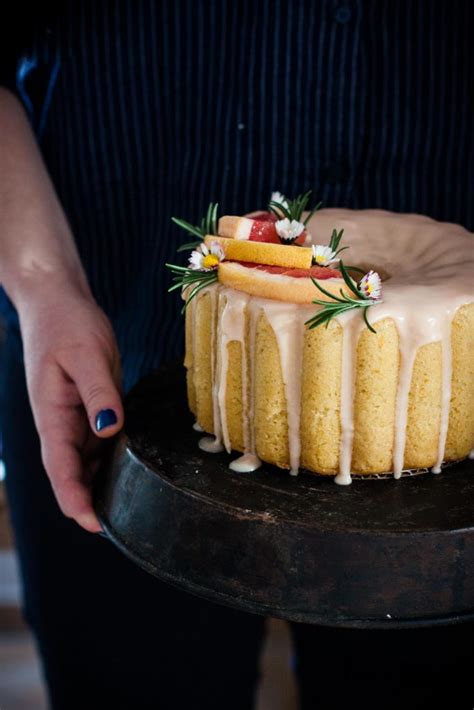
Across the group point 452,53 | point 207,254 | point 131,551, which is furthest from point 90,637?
point 452,53

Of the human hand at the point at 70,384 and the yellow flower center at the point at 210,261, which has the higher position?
the yellow flower center at the point at 210,261

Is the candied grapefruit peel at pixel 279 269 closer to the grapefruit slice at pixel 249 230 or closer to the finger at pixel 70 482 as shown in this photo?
the grapefruit slice at pixel 249 230

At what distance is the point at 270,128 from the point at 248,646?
1.09 metres

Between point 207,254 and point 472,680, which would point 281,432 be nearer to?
point 207,254

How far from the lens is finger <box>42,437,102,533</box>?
3.91ft

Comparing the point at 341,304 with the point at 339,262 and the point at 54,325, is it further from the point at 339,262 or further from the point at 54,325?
the point at 54,325

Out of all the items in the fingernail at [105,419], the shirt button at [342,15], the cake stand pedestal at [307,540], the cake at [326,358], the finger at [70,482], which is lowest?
the finger at [70,482]

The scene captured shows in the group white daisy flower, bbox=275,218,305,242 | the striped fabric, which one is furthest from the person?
white daisy flower, bbox=275,218,305,242

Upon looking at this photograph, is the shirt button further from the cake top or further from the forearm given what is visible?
the forearm

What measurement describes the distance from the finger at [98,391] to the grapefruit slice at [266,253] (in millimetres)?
248

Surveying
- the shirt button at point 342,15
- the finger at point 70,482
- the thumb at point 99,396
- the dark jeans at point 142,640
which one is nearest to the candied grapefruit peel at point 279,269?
the thumb at point 99,396

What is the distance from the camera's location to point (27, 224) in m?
1.46

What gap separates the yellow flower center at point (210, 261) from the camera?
1078 mm

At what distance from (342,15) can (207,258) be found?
1.91 ft
